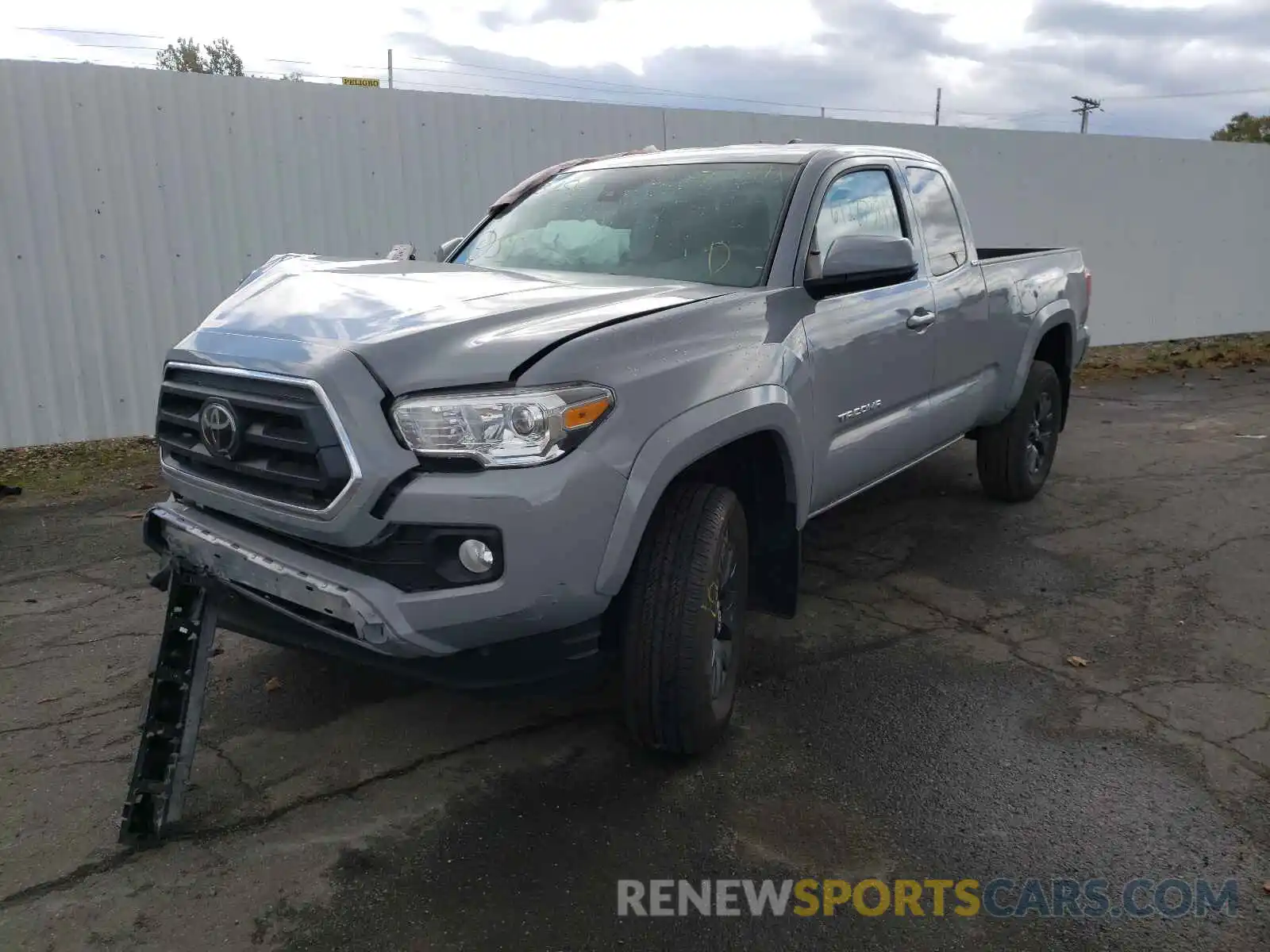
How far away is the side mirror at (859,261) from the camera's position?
337 centimetres

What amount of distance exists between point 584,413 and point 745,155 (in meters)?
1.99

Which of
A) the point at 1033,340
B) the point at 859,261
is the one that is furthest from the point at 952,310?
the point at 859,261

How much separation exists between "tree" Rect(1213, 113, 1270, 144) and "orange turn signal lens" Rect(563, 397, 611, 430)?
51.4m

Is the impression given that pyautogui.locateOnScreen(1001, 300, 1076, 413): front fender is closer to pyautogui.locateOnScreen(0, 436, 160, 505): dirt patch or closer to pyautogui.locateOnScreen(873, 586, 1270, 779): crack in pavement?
pyautogui.locateOnScreen(873, 586, 1270, 779): crack in pavement

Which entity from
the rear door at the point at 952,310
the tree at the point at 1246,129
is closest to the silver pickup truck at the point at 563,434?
the rear door at the point at 952,310

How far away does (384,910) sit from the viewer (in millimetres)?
2461

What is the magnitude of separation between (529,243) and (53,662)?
8.15ft

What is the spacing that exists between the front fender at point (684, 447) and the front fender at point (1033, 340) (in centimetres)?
258

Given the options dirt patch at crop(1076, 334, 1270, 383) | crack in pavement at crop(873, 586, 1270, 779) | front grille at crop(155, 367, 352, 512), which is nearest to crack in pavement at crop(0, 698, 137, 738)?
front grille at crop(155, 367, 352, 512)

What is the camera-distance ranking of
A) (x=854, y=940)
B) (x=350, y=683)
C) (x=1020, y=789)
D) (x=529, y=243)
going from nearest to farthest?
→ (x=854, y=940) < (x=1020, y=789) < (x=350, y=683) < (x=529, y=243)

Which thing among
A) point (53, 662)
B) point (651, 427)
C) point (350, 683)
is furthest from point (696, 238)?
point (53, 662)

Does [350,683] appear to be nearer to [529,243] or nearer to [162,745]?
[162,745]

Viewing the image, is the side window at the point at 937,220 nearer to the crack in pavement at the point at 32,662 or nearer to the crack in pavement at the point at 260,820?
the crack in pavement at the point at 260,820

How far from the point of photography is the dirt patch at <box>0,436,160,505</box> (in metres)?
6.58
